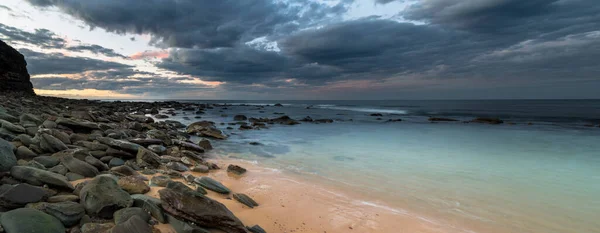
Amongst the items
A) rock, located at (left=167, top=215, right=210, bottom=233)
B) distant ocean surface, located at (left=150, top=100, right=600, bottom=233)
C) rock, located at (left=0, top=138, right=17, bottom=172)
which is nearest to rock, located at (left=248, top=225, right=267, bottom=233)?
rock, located at (left=167, top=215, right=210, bottom=233)

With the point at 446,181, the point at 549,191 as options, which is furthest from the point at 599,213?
the point at 446,181

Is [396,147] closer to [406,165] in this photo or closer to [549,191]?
[406,165]

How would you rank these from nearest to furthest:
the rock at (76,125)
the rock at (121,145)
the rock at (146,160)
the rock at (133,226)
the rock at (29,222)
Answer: the rock at (29,222) < the rock at (133,226) < the rock at (146,160) < the rock at (121,145) < the rock at (76,125)

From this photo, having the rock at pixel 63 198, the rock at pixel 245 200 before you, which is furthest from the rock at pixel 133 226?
the rock at pixel 245 200

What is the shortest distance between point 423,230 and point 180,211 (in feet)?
12.4

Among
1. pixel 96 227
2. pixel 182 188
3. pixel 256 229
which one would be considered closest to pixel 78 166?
pixel 182 188

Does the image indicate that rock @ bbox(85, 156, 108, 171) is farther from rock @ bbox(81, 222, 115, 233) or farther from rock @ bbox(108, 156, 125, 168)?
rock @ bbox(81, 222, 115, 233)

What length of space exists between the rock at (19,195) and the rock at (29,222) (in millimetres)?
378

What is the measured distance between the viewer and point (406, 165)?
29.2ft

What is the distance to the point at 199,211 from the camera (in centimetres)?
333

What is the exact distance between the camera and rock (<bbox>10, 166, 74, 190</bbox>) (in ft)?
11.5

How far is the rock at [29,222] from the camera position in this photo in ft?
7.86

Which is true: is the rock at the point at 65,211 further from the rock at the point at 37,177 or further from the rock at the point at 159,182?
the rock at the point at 159,182

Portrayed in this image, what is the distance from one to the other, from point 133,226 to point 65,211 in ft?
2.63
